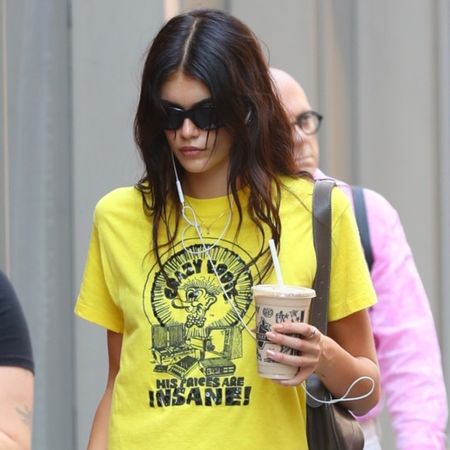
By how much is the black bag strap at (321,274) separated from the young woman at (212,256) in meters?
0.02

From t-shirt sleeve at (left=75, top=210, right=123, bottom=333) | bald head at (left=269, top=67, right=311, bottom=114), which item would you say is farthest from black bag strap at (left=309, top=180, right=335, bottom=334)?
bald head at (left=269, top=67, right=311, bottom=114)

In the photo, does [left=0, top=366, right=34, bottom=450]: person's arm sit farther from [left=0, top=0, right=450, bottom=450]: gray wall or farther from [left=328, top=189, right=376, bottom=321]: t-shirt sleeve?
[left=0, top=0, right=450, bottom=450]: gray wall

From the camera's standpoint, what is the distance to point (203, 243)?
343 cm

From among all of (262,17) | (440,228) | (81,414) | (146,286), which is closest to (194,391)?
(146,286)

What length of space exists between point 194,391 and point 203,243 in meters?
0.36

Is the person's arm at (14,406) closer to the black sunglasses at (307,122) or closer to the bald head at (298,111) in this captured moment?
the bald head at (298,111)

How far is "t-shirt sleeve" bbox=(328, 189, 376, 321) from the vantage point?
11.2ft

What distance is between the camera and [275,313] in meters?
3.11

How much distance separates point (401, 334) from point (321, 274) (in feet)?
3.28

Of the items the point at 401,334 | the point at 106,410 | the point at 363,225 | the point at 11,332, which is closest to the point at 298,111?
the point at 363,225

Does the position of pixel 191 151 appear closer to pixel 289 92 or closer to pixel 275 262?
pixel 275 262

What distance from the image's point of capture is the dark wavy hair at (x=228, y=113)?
3.39 m

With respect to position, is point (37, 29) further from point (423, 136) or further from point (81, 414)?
point (423, 136)

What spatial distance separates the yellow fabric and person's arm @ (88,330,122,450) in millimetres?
145
